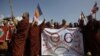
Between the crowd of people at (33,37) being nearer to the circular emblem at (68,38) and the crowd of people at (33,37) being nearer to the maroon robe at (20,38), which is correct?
the maroon robe at (20,38)

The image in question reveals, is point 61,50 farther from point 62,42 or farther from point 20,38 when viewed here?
point 20,38

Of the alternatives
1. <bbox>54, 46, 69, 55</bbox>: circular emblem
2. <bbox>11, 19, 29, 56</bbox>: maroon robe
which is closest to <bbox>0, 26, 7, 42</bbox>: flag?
<bbox>11, 19, 29, 56</bbox>: maroon robe

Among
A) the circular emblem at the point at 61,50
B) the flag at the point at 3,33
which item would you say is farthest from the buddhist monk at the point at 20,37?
the circular emblem at the point at 61,50

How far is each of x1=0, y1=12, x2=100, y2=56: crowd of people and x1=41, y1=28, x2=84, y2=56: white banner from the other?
0.23 metres

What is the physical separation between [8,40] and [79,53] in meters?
3.35

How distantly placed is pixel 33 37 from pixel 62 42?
1.33m

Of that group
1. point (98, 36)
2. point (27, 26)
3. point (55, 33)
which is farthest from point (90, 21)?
point (27, 26)

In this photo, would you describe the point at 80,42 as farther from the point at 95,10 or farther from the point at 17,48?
the point at 17,48

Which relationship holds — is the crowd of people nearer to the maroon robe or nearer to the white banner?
the maroon robe

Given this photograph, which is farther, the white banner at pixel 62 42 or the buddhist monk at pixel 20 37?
the white banner at pixel 62 42

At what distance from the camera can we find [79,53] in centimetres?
1330

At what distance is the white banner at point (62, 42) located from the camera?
1330 centimetres

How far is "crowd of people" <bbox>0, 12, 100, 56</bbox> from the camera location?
1297cm

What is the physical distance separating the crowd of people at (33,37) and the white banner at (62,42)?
0.23m
